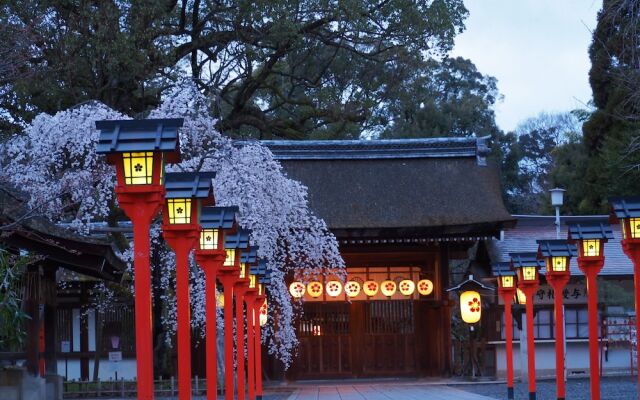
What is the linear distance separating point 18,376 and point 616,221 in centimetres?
911

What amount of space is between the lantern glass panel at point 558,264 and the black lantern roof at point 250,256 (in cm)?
565

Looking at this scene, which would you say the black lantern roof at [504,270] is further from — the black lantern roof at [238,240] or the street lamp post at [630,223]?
the street lamp post at [630,223]

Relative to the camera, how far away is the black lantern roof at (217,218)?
14137mm

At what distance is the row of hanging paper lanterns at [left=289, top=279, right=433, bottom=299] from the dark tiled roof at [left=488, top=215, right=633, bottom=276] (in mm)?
2562

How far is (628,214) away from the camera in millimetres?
14273

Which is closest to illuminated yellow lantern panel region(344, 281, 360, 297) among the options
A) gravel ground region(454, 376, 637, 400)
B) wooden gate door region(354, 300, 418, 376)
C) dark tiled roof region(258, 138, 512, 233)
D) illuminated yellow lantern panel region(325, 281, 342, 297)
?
illuminated yellow lantern panel region(325, 281, 342, 297)

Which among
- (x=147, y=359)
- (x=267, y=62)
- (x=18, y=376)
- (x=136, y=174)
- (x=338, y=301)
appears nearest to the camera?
(x=147, y=359)

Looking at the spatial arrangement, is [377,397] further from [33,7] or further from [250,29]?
[33,7]

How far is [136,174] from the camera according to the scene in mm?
9359

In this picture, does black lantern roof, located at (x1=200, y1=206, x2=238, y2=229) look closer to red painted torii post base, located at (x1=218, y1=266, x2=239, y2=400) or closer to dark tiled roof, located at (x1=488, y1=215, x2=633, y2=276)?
red painted torii post base, located at (x1=218, y1=266, x2=239, y2=400)

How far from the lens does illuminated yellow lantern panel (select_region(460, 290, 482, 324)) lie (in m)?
27.5

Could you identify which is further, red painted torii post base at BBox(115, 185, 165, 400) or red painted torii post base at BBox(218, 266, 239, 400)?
red painted torii post base at BBox(218, 266, 239, 400)

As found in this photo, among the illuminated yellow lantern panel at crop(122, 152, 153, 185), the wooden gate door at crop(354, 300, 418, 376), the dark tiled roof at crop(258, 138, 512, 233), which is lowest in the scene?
the wooden gate door at crop(354, 300, 418, 376)

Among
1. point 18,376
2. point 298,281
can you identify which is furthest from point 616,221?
point 298,281
